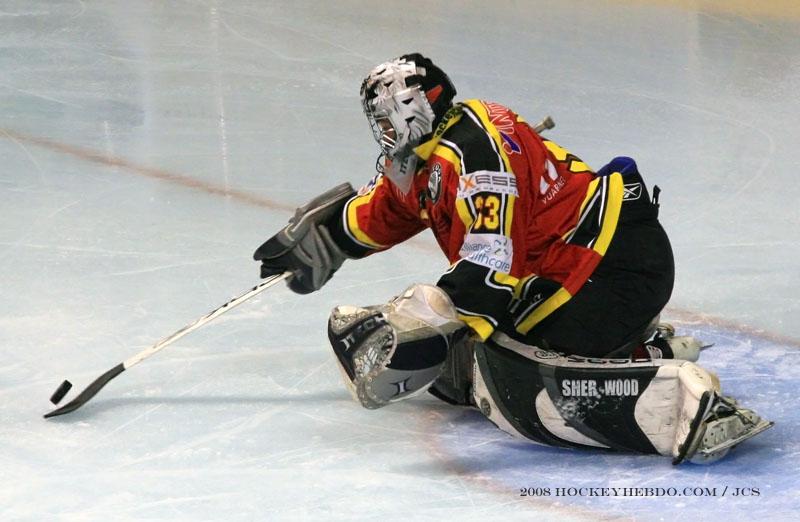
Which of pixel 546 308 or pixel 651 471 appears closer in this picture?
pixel 651 471

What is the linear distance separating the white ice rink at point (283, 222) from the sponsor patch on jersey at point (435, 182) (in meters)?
0.62

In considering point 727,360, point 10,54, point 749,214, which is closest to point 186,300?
point 727,360

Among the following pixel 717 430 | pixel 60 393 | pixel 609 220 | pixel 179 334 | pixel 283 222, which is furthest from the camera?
pixel 283 222

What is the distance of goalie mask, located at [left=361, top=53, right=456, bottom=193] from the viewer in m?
3.26

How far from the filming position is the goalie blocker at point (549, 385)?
3162 mm

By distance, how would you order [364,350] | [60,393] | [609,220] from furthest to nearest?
1. [60,393]
2. [609,220]
3. [364,350]

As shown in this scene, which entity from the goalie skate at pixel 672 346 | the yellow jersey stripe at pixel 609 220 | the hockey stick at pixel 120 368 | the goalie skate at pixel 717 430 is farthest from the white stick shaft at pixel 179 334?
the goalie skate at pixel 717 430

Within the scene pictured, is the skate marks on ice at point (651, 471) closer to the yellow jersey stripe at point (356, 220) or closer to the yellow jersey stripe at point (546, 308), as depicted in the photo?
the yellow jersey stripe at point (546, 308)

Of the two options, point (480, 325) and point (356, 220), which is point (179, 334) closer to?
point (356, 220)

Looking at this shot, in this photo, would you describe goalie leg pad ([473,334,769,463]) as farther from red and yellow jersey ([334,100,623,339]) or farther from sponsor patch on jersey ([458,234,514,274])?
sponsor patch on jersey ([458,234,514,274])

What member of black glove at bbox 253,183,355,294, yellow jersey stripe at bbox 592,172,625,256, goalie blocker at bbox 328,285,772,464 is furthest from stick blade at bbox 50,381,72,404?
yellow jersey stripe at bbox 592,172,625,256

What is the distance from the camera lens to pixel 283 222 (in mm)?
4977

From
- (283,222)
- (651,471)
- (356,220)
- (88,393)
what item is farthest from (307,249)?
(283,222)

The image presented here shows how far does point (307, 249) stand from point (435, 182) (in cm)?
60
